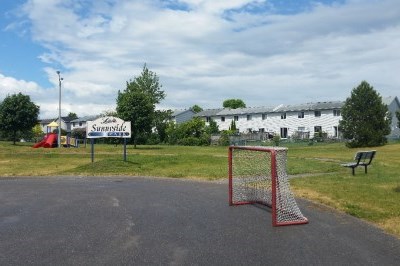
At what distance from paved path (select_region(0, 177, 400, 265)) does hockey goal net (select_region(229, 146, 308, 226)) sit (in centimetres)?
33

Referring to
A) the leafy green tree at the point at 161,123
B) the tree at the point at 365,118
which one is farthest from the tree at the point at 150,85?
the tree at the point at 365,118

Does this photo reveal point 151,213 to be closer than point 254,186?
Yes

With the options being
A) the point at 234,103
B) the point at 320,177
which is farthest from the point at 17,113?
the point at 234,103

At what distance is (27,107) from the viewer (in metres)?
54.6

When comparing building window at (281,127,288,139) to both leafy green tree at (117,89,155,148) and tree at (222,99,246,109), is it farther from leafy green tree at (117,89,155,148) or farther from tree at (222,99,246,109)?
tree at (222,99,246,109)

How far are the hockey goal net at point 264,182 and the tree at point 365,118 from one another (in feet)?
107

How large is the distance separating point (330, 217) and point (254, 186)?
3494 mm

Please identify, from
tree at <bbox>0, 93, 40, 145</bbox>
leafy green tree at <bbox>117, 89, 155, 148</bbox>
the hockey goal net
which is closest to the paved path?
the hockey goal net

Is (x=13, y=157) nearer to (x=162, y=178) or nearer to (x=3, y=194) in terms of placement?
(x=162, y=178)

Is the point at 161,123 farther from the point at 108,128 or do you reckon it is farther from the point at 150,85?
the point at 108,128

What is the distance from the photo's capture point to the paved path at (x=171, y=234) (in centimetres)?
650

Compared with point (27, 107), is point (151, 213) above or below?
below

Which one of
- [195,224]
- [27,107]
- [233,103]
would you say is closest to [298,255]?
[195,224]

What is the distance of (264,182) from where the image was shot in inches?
493
